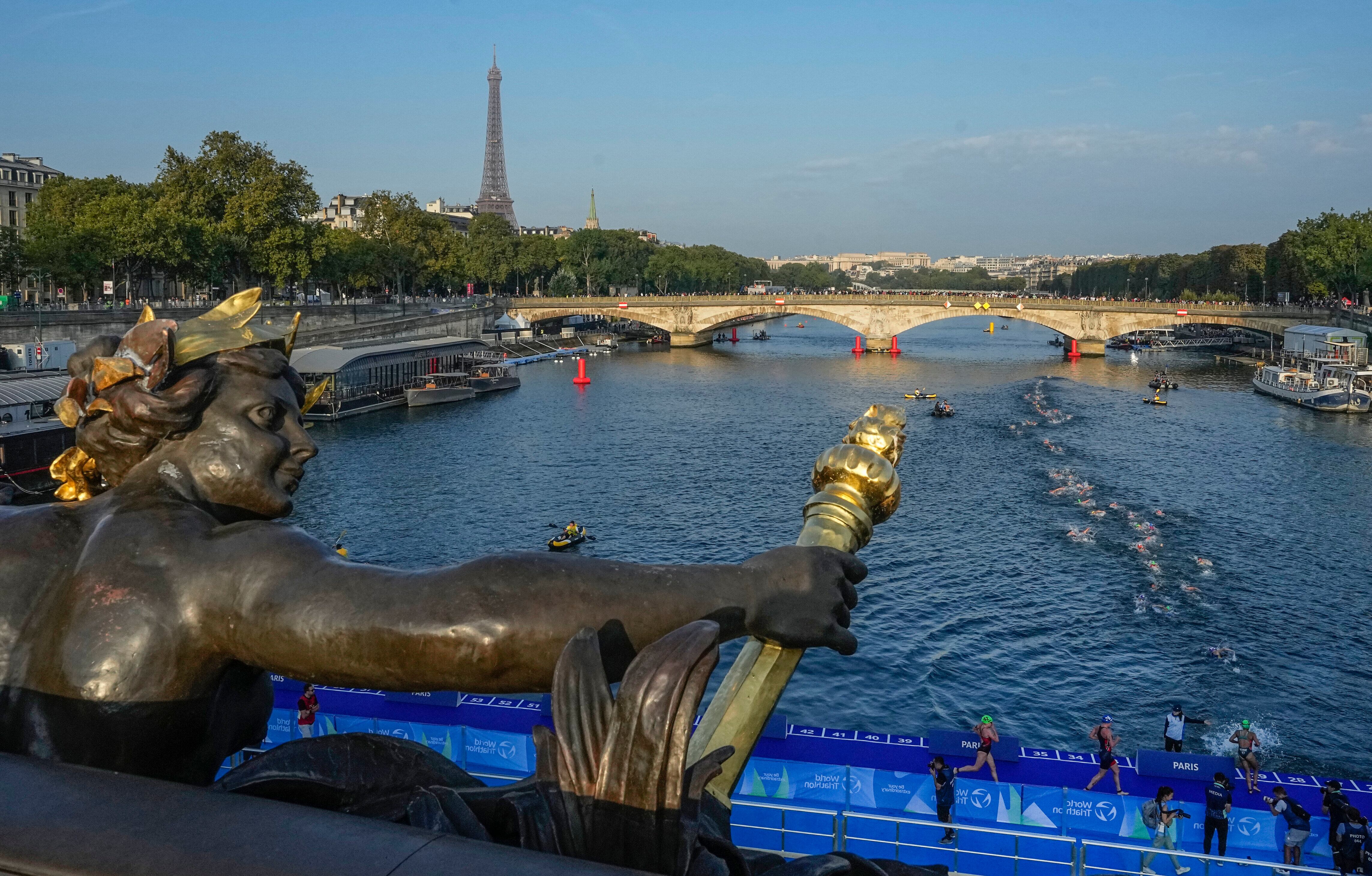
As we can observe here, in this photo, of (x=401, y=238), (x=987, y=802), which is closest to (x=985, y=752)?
(x=987, y=802)

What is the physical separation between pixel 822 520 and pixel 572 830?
1.09m

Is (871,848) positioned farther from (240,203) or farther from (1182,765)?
(240,203)

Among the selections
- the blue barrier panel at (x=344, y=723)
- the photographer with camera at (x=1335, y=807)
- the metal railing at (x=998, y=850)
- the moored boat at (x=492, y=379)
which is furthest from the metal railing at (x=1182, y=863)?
the moored boat at (x=492, y=379)

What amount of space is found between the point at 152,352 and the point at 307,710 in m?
13.3

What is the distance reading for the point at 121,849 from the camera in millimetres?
2145

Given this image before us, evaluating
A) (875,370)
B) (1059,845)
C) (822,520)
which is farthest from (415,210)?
(822,520)

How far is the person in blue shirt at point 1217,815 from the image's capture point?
13602 millimetres

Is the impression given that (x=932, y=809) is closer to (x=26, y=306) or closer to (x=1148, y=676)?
(x=1148, y=676)

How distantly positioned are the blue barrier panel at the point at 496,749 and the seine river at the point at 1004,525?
441 cm

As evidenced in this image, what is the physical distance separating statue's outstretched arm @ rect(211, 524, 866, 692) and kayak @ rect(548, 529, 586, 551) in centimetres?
2751

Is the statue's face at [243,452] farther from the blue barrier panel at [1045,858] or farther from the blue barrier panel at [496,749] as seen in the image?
the blue barrier panel at [496,749]

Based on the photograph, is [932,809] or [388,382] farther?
[388,382]

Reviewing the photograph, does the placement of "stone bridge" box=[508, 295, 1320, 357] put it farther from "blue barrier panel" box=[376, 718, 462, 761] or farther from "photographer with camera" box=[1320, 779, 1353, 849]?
"blue barrier panel" box=[376, 718, 462, 761]

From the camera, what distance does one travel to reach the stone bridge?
91750 mm
